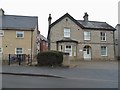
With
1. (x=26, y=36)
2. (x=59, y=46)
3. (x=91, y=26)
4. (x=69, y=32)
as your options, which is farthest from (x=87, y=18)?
(x=26, y=36)

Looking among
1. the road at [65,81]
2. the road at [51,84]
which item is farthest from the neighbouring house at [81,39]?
the road at [51,84]

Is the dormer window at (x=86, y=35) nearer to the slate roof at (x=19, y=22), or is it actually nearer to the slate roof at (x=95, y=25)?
the slate roof at (x=95, y=25)

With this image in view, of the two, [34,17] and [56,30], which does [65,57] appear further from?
[34,17]

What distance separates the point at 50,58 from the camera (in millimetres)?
23438

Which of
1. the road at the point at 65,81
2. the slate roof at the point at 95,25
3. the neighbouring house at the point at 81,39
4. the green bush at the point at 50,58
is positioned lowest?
the road at the point at 65,81

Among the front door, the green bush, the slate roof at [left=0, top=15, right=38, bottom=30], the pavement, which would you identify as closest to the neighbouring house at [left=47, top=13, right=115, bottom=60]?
the front door

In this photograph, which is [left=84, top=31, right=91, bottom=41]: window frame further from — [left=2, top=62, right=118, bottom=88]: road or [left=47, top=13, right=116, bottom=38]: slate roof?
[left=2, top=62, right=118, bottom=88]: road

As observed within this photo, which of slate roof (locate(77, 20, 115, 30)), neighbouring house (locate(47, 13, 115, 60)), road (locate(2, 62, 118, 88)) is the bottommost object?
road (locate(2, 62, 118, 88))

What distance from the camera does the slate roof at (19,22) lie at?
129ft

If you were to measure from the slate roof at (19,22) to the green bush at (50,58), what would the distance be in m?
16.3

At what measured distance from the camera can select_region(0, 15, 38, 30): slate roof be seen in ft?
129

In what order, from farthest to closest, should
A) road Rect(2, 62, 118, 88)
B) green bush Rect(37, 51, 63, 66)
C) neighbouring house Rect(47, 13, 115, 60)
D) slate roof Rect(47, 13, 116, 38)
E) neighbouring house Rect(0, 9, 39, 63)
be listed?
slate roof Rect(47, 13, 116, 38)
neighbouring house Rect(47, 13, 115, 60)
neighbouring house Rect(0, 9, 39, 63)
green bush Rect(37, 51, 63, 66)
road Rect(2, 62, 118, 88)

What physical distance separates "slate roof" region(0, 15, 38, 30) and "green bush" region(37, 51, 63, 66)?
16275mm

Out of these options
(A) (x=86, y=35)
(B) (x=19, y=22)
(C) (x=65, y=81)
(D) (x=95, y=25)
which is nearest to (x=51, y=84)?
(C) (x=65, y=81)
